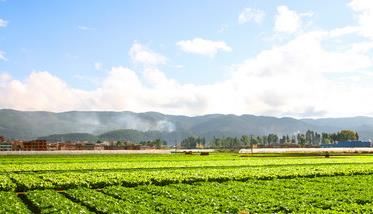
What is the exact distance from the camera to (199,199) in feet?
90.1

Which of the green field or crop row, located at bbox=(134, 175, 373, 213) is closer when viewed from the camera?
crop row, located at bbox=(134, 175, 373, 213)

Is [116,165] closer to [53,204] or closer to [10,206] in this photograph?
[53,204]

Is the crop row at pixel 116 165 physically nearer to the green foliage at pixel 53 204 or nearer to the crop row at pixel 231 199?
the green foliage at pixel 53 204

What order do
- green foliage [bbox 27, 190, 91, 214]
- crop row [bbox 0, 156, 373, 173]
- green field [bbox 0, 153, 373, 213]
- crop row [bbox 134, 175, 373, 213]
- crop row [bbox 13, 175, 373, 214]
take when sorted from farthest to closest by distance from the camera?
crop row [bbox 0, 156, 373, 173] < green field [bbox 0, 153, 373, 213] < crop row [bbox 134, 175, 373, 213] < crop row [bbox 13, 175, 373, 214] < green foliage [bbox 27, 190, 91, 214]

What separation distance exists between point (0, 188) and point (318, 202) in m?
23.8

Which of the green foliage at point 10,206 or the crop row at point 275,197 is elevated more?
the green foliage at point 10,206

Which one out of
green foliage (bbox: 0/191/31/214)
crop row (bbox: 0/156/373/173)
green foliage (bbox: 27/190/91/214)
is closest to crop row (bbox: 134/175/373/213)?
green foliage (bbox: 27/190/91/214)

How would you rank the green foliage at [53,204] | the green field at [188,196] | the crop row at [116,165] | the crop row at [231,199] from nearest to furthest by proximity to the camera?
the green foliage at [53,204], the crop row at [231,199], the green field at [188,196], the crop row at [116,165]

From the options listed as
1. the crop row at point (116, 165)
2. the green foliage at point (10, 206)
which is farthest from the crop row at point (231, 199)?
the crop row at point (116, 165)

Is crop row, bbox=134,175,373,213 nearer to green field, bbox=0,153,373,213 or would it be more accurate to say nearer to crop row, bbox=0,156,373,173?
green field, bbox=0,153,373,213

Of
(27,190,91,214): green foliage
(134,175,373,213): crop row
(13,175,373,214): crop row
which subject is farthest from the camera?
(134,175,373,213): crop row

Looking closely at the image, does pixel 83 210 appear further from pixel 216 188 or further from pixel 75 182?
pixel 75 182

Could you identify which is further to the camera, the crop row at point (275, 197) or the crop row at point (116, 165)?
the crop row at point (116, 165)

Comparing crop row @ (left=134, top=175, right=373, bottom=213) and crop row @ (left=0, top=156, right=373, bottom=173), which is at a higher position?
crop row @ (left=0, top=156, right=373, bottom=173)
